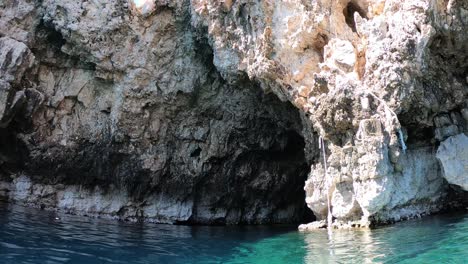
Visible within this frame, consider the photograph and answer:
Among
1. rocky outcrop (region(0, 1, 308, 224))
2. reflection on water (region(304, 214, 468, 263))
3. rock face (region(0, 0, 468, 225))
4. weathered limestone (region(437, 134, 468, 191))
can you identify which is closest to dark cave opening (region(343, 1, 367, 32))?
rock face (region(0, 0, 468, 225))

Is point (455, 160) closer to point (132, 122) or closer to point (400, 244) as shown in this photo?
point (400, 244)

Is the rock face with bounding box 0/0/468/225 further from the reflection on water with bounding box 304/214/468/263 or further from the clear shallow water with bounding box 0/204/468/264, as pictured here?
the clear shallow water with bounding box 0/204/468/264

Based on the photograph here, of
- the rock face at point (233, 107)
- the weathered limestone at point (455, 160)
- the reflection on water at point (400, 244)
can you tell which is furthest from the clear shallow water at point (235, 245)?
the rock face at point (233, 107)

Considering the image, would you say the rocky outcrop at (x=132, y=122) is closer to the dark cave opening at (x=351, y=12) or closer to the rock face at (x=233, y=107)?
the rock face at (x=233, y=107)

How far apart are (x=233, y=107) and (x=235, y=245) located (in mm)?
7956

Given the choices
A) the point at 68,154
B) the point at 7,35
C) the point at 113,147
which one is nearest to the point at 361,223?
the point at 113,147

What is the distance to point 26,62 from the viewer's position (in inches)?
719

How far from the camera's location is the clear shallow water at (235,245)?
932 centimetres

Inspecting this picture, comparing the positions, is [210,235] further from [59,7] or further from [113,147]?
[59,7]

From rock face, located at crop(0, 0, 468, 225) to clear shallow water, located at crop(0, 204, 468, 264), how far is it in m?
2.13

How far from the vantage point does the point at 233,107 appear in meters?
19.6

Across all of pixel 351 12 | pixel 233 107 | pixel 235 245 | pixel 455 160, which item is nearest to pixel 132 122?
pixel 233 107

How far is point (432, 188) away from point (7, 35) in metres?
17.4

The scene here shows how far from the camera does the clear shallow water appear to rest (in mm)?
9320
